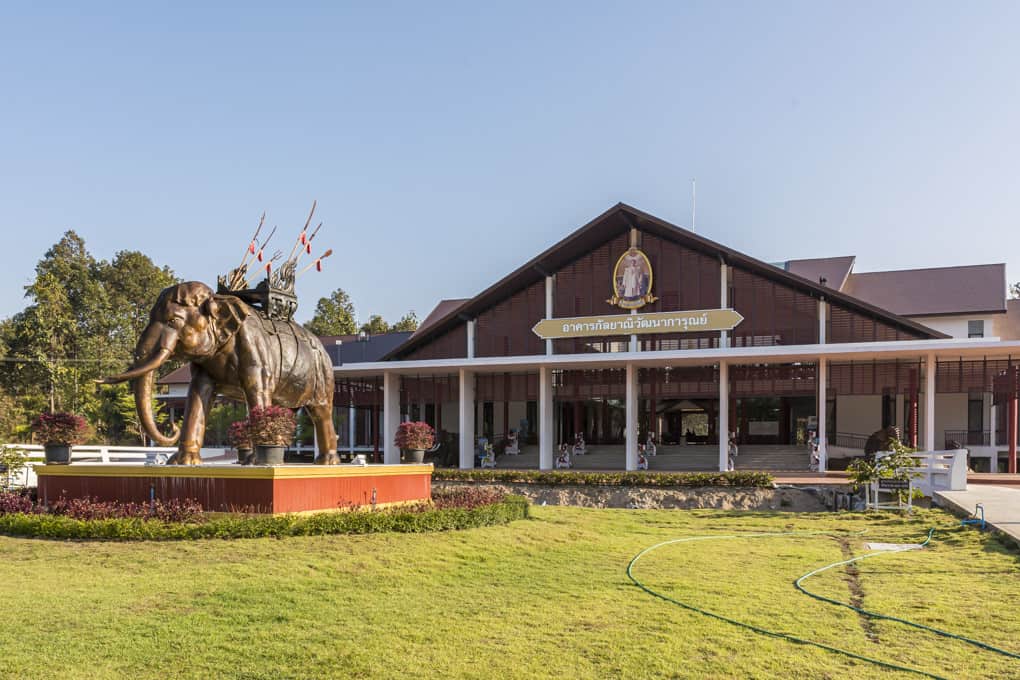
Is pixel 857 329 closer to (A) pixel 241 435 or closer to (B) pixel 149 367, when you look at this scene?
(A) pixel 241 435

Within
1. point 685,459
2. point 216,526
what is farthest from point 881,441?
point 216,526

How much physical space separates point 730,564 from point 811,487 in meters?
12.0

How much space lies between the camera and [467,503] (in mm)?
15328

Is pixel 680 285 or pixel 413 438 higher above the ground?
pixel 680 285

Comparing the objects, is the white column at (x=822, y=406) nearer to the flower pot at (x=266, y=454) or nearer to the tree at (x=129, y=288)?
the flower pot at (x=266, y=454)

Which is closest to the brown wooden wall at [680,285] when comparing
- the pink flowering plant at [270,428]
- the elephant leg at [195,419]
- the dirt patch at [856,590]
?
the dirt patch at [856,590]

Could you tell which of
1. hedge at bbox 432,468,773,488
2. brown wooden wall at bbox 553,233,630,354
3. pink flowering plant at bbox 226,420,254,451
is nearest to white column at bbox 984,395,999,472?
hedge at bbox 432,468,773,488

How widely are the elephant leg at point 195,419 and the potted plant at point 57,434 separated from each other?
1.90 m

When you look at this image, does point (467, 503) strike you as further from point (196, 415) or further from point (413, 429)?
point (196, 415)

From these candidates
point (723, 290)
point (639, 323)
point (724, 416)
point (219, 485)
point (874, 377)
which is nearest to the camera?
point (219, 485)

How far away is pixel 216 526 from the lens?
35.9 ft

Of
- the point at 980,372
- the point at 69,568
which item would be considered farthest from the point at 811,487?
the point at 69,568

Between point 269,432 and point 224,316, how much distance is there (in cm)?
206

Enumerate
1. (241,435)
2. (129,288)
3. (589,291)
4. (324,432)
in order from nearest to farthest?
(241,435), (324,432), (589,291), (129,288)
